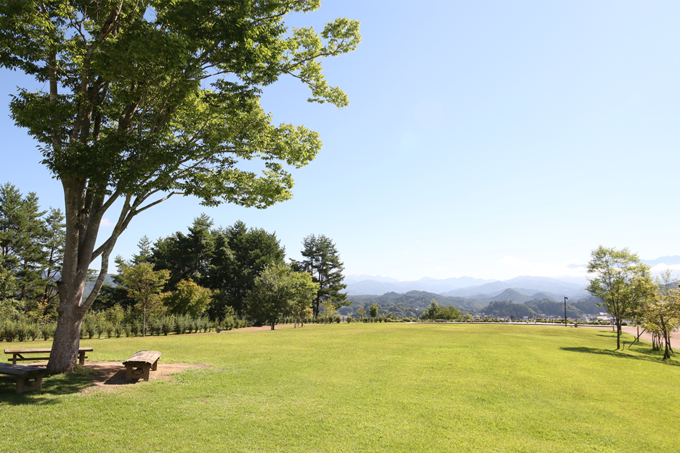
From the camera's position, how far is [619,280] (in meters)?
26.3

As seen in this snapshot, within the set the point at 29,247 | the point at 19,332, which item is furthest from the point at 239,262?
the point at 19,332

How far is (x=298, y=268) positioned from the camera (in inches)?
2542

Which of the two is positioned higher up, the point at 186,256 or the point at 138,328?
the point at 186,256

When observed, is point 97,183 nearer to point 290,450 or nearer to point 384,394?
point 290,450

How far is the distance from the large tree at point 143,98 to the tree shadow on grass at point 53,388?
0.55 metres

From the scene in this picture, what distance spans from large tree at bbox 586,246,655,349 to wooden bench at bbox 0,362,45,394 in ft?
103

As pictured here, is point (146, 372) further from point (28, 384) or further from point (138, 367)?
point (28, 384)

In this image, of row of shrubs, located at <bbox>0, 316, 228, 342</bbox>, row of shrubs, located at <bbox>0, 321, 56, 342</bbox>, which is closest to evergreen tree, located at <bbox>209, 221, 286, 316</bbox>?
row of shrubs, located at <bbox>0, 316, 228, 342</bbox>

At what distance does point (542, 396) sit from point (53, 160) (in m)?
13.9

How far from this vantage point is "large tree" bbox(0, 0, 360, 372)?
762cm

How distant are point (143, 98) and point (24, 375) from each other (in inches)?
283

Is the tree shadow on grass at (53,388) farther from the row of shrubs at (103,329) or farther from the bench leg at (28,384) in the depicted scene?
the row of shrubs at (103,329)

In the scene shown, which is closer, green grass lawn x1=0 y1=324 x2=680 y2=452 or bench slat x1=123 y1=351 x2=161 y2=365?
green grass lawn x1=0 y1=324 x2=680 y2=452

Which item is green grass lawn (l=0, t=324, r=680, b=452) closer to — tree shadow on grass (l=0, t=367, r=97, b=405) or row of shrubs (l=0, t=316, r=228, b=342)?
tree shadow on grass (l=0, t=367, r=97, b=405)
